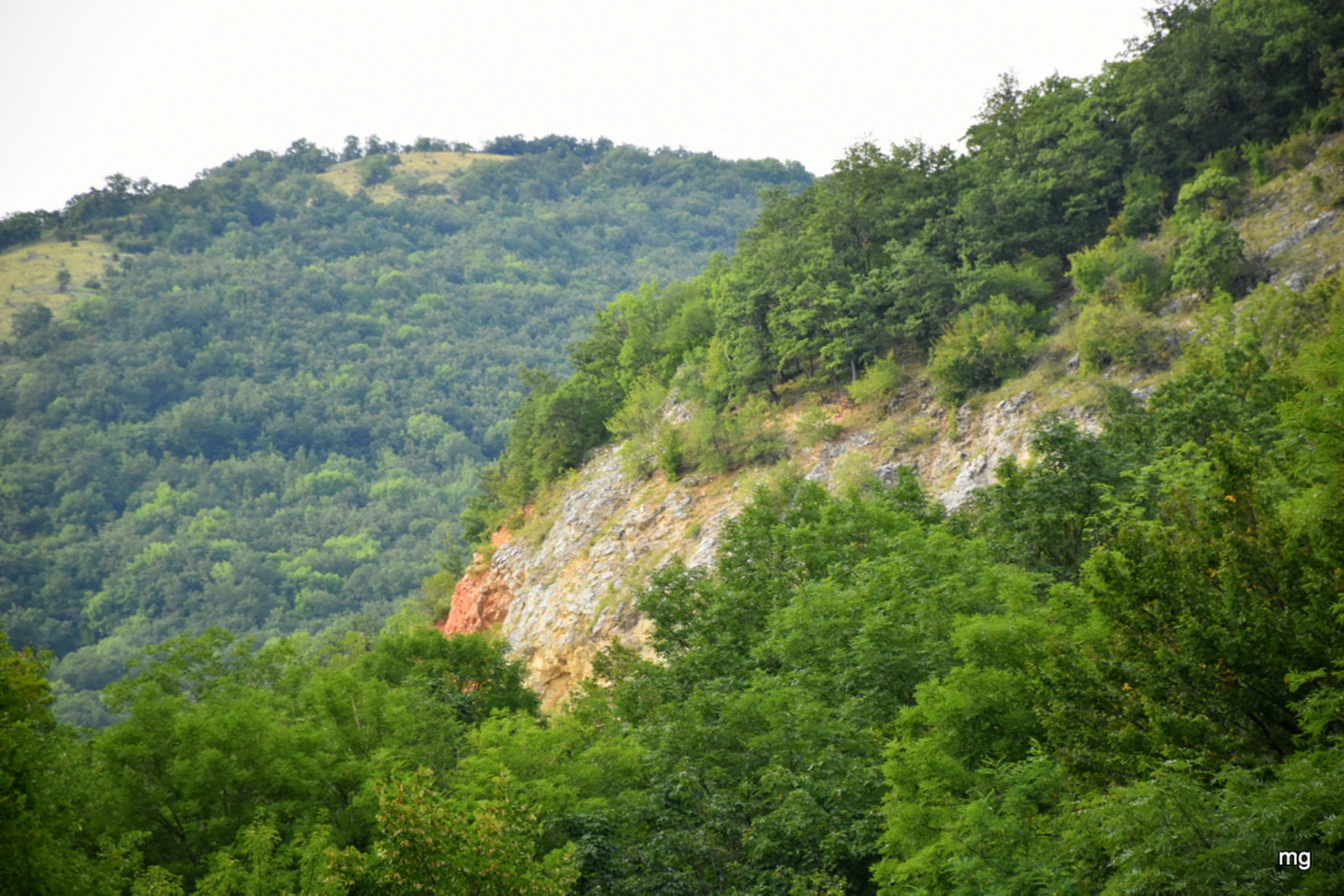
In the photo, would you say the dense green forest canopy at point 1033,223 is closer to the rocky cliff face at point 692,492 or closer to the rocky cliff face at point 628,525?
the rocky cliff face at point 692,492

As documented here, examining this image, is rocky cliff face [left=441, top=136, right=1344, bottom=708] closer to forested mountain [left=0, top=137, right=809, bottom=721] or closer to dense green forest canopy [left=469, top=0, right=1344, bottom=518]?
dense green forest canopy [left=469, top=0, right=1344, bottom=518]

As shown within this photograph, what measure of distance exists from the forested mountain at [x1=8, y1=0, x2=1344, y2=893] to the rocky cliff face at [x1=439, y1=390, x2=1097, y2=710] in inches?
42.0

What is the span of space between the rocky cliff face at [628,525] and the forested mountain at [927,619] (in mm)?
1068

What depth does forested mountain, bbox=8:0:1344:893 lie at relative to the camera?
13.1 metres

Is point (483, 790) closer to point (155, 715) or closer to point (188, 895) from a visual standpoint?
point (188, 895)

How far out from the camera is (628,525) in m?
48.6

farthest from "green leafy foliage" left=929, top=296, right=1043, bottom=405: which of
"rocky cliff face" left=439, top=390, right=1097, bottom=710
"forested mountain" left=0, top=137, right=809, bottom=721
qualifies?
"forested mountain" left=0, top=137, right=809, bottom=721

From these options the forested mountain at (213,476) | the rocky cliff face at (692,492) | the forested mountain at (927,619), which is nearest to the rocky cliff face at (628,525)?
the rocky cliff face at (692,492)

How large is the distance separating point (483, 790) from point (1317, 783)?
1329cm

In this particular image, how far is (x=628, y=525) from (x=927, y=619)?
2721 cm

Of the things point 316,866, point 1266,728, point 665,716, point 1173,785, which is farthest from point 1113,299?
point 316,866

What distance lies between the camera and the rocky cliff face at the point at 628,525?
38.2 metres

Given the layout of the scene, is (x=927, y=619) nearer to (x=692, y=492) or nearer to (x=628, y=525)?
(x=692, y=492)

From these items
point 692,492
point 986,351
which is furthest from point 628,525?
point 986,351
